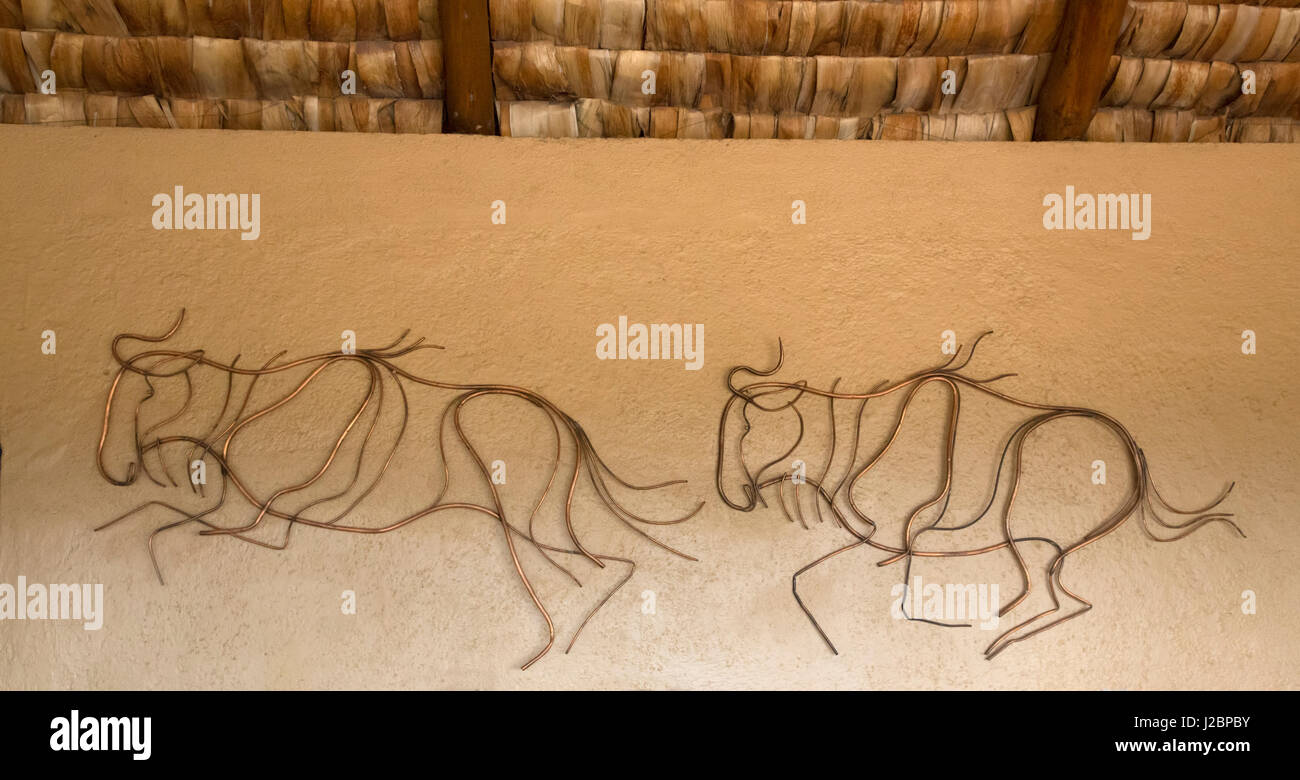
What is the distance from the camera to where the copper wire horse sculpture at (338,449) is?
6.21 feet

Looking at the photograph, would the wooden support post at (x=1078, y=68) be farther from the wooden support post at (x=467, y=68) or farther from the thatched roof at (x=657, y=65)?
the wooden support post at (x=467, y=68)

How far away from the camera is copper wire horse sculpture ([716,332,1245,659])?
194cm

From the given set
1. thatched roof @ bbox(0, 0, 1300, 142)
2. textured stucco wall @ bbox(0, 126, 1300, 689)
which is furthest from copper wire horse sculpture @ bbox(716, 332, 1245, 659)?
thatched roof @ bbox(0, 0, 1300, 142)

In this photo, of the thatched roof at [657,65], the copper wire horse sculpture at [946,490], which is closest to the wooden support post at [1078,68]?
the thatched roof at [657,65]

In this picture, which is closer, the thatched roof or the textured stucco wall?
the textured stucco wall

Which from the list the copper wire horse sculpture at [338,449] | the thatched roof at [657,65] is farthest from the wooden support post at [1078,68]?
the copper wire horse sculpture at [338,449]

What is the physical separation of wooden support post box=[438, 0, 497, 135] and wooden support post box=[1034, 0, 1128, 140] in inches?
52.9

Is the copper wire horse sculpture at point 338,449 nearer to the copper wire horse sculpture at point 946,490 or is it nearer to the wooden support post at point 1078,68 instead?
the copper wire horse sculpture at point 946,490

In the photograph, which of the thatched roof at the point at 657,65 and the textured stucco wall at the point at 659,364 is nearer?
the textured stucco wall at the point at 659,364

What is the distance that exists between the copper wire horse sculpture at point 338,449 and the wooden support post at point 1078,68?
4.24 feet

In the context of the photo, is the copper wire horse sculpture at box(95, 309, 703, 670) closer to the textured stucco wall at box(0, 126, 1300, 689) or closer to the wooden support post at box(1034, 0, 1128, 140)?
the textured stucco wall at box(0, 126, 1300, 689)

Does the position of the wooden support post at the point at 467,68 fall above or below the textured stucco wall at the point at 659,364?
above

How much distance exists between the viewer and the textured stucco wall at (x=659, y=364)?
1880 millimetres
